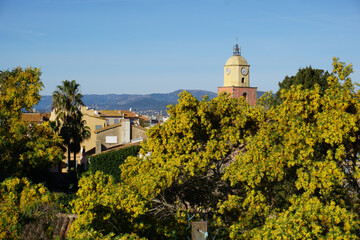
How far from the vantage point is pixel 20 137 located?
47.7 feet

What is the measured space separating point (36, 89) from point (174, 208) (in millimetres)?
6243

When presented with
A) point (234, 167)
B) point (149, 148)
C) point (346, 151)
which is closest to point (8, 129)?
point (149, 148)

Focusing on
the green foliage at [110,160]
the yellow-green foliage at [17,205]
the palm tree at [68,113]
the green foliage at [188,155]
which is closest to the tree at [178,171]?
the green foliage at [188,155]

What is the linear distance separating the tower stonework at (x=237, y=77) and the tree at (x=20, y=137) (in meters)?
51.9

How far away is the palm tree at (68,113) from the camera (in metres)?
42.7

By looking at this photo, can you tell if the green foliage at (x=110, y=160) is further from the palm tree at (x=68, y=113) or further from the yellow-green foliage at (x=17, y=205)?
the yellow-green foliage at (x=17, y=205)

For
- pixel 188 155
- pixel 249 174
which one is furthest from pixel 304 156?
pixel 188 155

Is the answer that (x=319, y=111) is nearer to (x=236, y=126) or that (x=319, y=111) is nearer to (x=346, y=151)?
(x=346, y=151)

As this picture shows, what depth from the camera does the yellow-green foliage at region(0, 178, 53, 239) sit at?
28.9ft

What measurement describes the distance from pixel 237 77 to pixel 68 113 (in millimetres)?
30660

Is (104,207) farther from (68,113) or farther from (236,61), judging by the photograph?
(236,61)

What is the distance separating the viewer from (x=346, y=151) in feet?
40.4

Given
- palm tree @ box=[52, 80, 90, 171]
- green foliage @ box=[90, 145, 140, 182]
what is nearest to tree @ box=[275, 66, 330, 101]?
green foliage @ box=[90, 145, 140, 182]

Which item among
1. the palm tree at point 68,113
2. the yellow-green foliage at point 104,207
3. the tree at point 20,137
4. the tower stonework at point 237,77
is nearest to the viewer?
the yellow-green foliage at point 104,207
